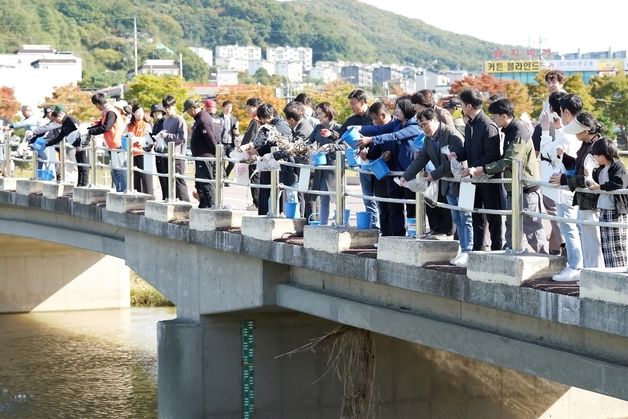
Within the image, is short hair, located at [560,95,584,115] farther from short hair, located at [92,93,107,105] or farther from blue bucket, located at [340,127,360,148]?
short hair, located at [92,93,107,105]

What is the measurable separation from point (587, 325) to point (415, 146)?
374 centimetres

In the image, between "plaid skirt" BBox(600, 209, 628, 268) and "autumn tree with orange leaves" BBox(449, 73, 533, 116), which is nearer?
"plaid skirt" BBox(600, 209, 628, 268)

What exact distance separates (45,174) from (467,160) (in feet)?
45.3

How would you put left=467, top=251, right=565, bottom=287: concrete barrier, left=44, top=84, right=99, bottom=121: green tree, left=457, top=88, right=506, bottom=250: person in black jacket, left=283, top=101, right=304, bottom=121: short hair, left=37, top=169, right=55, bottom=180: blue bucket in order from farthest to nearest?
1. left=44, top=84, right=99, bottom=121: green tree
2. left=37, top=169, right=55, bottom=180: blue bucket
3. left=283, top=101, right=304, bottom=121: short hair
4. left=457, top=88, right=506, bottom=250: person in black jacket
5. left=467, top=251, right=565, bottom=287: concrete barrier

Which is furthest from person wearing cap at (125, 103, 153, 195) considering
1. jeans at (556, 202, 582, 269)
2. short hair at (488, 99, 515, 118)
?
jeans at (556, 202, 582, 269)

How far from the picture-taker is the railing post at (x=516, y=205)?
10.0 meters

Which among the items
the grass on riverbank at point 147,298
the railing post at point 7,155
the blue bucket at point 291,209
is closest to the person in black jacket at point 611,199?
the blue bucket at point 291,209

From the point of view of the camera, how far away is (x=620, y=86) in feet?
203

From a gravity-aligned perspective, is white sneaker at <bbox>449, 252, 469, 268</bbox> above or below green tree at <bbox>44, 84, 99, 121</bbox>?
below

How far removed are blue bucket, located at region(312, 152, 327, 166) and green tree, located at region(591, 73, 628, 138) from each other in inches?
1859

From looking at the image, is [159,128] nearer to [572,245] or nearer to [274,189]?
[274,189]

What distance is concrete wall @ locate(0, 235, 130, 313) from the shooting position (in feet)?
99.6

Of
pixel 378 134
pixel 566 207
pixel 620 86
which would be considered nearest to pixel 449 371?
pixel 378 134

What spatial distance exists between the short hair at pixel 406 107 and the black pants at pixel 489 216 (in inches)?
57.7
